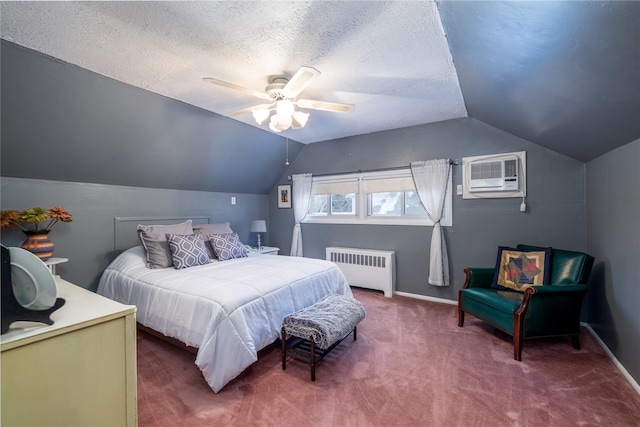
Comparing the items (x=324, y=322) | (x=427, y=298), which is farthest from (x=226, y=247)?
(x=427, y=298)

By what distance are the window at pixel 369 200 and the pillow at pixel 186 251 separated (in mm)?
2053

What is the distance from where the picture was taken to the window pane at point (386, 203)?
3968 mm

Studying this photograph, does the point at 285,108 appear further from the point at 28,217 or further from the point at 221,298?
the point at 28,217

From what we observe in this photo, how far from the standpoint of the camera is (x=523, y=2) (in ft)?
3.87

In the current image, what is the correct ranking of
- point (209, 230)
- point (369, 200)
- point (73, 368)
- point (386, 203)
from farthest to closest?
point (369, 200) → point (386, 203) → point (209, 230) → point (73, 368)

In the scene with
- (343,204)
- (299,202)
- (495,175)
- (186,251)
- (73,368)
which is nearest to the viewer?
(73,368)

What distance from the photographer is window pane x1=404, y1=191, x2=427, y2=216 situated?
3779mm

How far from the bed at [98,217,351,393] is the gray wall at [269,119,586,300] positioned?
1.27 m

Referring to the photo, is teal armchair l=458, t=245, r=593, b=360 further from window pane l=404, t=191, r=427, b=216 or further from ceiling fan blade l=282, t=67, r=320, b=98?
ceiling fan blade l=282, t=67, r=320, b=98

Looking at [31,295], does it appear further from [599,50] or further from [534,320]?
[534,320]

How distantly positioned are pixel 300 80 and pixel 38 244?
104 inches

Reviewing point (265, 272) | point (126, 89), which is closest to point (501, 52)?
point (265, 272)

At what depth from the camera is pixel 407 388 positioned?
184 cm

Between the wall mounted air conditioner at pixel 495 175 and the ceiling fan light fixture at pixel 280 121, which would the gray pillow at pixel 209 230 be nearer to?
the ceiling fan light fixture at pixel 280 121
